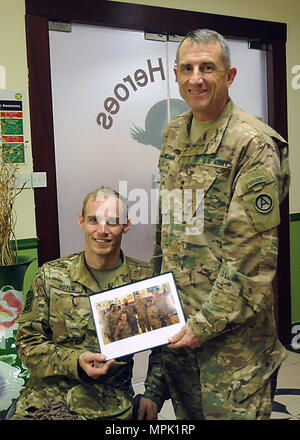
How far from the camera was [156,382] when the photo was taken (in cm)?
172

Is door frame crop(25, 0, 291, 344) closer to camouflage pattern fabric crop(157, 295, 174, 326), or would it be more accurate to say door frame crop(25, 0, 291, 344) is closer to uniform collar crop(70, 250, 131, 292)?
A: uniform collar crop(70, 250, 131, 292)

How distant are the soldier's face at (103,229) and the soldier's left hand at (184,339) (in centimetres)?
37

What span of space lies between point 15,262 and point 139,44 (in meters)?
1.52

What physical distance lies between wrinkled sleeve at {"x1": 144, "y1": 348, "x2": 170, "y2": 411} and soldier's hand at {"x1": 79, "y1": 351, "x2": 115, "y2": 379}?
11.1 inches

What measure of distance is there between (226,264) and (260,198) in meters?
0.20

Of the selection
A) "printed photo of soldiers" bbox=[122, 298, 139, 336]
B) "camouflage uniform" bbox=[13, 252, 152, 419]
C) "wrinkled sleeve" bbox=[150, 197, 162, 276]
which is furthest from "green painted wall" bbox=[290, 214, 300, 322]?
"printed photo of soldiers" bbox=[122, 298, 139, 336]

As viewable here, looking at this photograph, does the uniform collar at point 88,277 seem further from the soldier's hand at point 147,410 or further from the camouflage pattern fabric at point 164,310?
the soldier's hand at point 147,410

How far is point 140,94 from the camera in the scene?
3215 mm

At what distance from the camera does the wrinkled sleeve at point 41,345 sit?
156cm

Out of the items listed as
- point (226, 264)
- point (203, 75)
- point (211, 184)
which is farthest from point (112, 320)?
point (203, 75)

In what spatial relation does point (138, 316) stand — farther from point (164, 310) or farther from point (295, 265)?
point (295, 265)

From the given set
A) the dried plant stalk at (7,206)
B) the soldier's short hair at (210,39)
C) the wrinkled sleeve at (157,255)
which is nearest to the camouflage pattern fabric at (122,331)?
the wrinkled sleeve at (157,255)

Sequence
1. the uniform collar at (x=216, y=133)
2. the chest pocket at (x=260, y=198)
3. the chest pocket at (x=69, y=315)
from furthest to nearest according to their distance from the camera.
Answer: the chest pocket at (x=69, y=315) → the uniform collar at (x=216, y=133) → the chest pocket at (x=260, y=198)

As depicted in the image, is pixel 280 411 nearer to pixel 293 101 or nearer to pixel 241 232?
pixel 241 232
